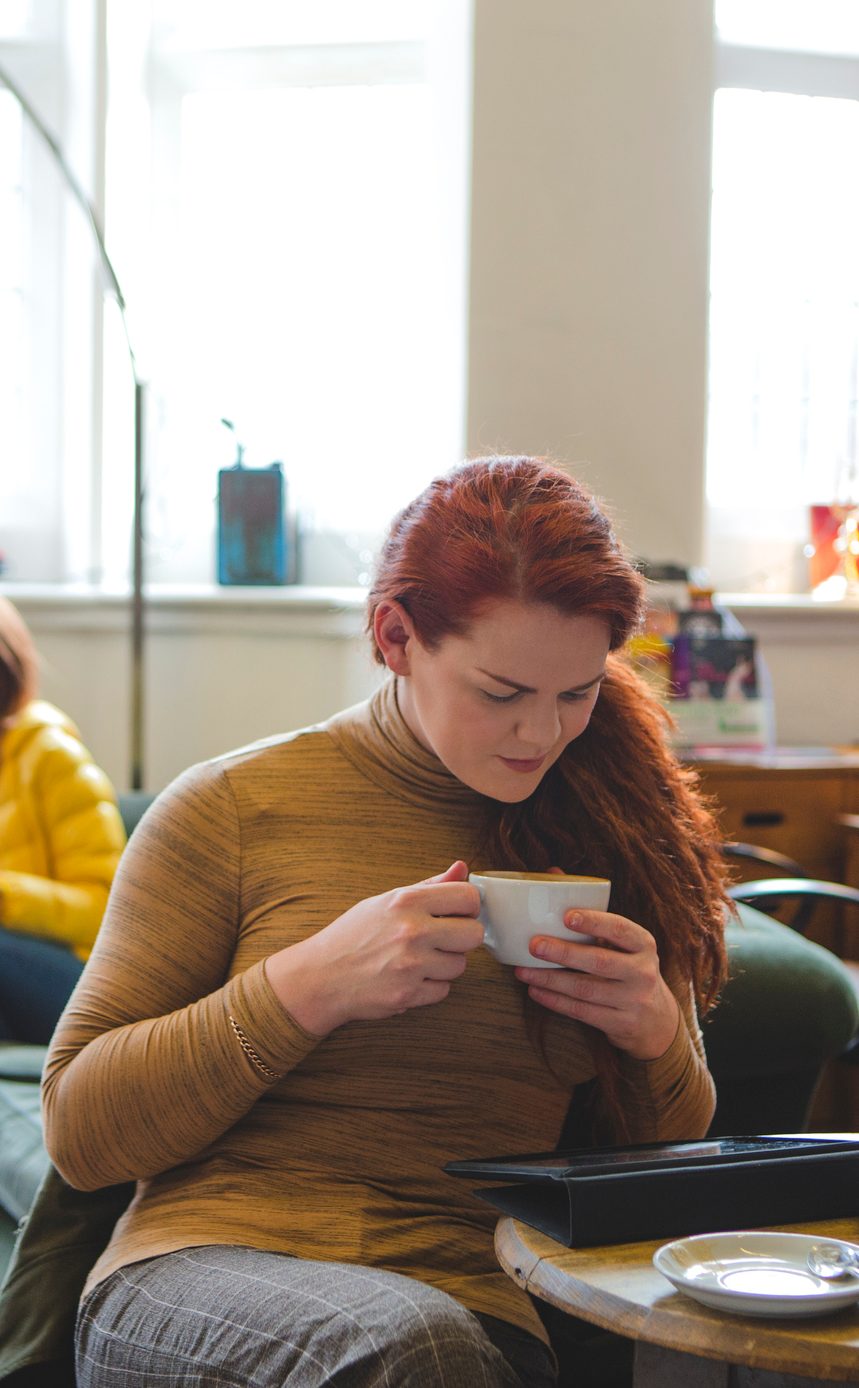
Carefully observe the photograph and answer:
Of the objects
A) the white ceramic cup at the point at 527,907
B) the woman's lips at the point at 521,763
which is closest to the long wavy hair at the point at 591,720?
the woman's lips at the point at 521,763

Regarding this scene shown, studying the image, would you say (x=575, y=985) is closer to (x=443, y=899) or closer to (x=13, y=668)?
(x=443, y=899)

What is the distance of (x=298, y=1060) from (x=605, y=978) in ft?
0.79

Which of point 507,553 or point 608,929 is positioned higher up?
point 507,553

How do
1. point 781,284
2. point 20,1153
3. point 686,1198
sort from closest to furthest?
point 686,1198 < point 20,1153 < point 781,284

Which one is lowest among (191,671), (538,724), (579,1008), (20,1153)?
(20,1153)

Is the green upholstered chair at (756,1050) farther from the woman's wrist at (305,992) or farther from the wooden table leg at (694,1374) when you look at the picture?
the wooden table leg at (694,1374)

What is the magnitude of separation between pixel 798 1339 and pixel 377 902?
431 mm

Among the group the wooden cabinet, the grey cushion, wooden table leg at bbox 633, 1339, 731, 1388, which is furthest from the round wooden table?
the wooden cabinet

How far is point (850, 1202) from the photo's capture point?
97 cm

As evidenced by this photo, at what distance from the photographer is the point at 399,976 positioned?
106cm

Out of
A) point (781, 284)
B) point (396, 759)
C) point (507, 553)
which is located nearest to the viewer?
point (507, 553)

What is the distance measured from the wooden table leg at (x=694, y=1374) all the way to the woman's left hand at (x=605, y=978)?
0.28 m

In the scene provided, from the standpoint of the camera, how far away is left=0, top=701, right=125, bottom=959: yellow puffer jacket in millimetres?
2246

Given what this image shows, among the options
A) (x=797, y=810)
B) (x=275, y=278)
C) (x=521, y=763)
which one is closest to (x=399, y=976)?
(x=521, y=763)
